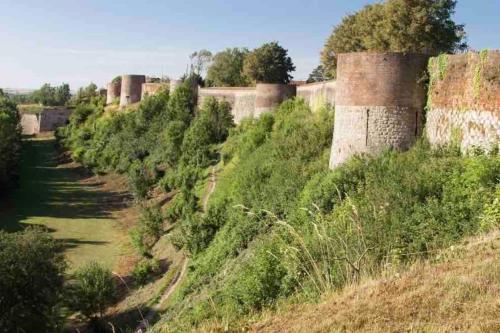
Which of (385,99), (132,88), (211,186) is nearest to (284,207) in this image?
(385,99)

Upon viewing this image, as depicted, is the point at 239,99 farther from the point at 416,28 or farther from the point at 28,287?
the point at 28,287

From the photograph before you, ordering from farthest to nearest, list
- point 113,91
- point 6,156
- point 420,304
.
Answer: point 113,91 < point 6,156 < point 420,304

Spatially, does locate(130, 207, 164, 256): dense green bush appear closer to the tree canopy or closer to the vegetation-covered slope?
the vegetation-covered slope

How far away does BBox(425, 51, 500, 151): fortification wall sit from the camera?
12.8m

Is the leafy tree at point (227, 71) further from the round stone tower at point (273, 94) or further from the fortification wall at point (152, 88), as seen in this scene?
the round stone tower at point (273, 94)

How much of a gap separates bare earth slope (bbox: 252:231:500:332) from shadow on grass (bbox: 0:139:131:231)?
28.3m

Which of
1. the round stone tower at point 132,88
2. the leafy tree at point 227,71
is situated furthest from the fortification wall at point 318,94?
the round stone tower at point 132,88

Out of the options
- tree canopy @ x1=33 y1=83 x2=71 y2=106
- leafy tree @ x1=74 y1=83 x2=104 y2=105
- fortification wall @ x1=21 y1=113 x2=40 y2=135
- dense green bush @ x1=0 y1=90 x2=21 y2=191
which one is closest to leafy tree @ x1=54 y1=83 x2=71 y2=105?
tree canopy @ x1=33 y1=83 x2=71 y2=106

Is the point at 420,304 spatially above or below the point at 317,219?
below

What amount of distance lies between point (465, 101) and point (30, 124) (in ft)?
273

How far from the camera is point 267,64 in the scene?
43219 mm

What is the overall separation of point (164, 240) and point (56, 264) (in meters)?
6.68

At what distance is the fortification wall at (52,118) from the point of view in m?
82.4

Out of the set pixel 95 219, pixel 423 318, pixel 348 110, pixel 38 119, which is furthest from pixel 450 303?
pixel 38 119
